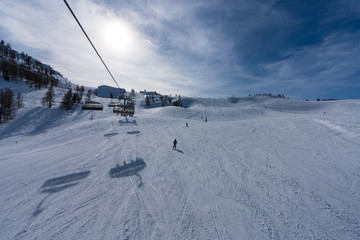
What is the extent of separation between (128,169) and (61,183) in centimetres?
415

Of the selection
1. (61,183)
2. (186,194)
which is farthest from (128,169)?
(186,194)

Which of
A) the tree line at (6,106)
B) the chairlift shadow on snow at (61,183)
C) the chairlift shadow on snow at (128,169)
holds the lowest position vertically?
the chairlift shadow on snow at (61,183)

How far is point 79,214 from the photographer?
6.03m

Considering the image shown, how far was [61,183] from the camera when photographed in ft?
27.7

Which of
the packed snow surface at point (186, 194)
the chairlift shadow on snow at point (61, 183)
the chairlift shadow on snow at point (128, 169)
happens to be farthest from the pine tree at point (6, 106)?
the chairlift shadow on snow at point (128, 169)

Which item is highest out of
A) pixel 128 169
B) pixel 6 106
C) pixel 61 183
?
pixel 6 106

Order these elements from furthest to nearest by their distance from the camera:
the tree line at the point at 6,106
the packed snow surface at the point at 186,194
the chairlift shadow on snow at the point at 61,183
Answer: the tree line at the point at 6,106 < the chairlift shadow on snow at the point at 61,183 < the packed snow surface at the point at 186,194

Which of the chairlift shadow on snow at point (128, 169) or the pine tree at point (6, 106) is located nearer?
the chairlift shadow on snow at point (128, 169)

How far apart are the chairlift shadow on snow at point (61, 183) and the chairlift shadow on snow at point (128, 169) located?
1953 mm

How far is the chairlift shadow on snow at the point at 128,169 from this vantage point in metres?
9.35

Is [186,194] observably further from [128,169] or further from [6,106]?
[6,106]

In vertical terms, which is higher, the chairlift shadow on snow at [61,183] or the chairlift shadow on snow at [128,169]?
the chairlift shadow on snow at [128,169]

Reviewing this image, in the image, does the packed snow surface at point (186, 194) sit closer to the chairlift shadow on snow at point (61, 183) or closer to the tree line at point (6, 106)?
the chairlift shadow on snow at point (61, 183)

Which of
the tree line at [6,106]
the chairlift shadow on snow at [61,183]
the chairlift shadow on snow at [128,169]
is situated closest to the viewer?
the chairlift shadow on snow at [61,183]
